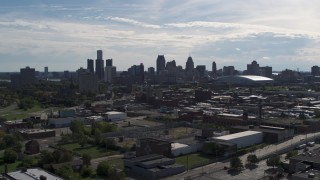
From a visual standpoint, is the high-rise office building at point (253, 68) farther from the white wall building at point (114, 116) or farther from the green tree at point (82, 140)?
the green tree at point (82, 140)

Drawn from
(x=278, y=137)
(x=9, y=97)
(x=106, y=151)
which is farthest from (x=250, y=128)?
(x=9, y=97)

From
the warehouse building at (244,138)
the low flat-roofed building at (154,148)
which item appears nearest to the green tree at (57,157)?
the low flat-roofed building at (154,148)

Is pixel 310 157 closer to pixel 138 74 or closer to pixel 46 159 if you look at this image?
pixel 46 159

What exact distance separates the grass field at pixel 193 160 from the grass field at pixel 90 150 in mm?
2805

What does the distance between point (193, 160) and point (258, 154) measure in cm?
285

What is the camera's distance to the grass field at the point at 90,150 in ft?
53.8

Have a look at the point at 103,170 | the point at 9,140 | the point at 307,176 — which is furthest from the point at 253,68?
the point at 307,176

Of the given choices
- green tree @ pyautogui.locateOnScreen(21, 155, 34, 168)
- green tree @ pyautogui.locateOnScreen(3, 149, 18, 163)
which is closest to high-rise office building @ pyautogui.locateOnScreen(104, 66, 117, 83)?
green tree @ pyautogui.locateOnScreen(3, 149, 18, 163)

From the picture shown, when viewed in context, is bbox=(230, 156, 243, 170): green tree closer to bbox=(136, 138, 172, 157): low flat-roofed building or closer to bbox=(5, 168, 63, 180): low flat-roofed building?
bbox=(136, 138, 172, 157): low flat-roofed building

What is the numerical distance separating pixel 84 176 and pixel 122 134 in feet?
23.8

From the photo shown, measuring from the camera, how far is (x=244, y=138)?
17734 mm

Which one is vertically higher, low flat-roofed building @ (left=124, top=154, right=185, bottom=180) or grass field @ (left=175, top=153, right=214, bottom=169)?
low flat-roofed building @ (left=124, top=154, right=185, bottom=180)

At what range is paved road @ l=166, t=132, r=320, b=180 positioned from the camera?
13234 millimetres

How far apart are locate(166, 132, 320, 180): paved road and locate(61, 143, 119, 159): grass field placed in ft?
13.2
